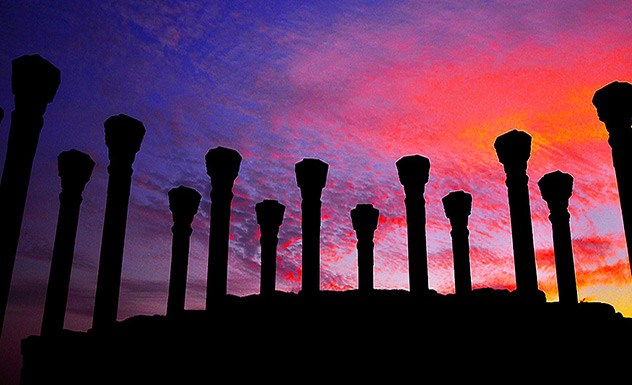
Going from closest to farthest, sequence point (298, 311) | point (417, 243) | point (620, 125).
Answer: point (298, 311), point (620, 125), point (417, 243)

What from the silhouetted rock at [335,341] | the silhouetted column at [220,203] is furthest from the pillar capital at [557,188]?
the silhouetted column at [220,203]

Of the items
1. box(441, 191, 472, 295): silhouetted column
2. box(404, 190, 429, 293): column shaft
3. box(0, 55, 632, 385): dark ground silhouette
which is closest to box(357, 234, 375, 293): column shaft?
box(441, 191, 472, 295): silhouetted column

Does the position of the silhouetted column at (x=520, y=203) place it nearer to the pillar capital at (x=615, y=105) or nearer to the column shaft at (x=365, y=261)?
the pillar capital at (x=615, y=105)

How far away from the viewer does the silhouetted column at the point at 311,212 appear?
23.2 m

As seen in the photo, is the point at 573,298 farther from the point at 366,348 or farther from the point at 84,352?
the point at 84,352

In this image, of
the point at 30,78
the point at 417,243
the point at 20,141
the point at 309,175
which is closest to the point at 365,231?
the point at 417,243

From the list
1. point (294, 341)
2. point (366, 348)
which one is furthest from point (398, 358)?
point (294, 341)

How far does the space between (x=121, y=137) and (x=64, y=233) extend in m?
4.73

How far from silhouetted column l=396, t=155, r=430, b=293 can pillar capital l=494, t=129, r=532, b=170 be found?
11.0 feet

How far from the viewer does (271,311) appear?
51.4 feet

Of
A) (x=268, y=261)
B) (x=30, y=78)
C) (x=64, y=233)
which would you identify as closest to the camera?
(x=30, y=78)

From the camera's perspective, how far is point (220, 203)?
76.9 ft

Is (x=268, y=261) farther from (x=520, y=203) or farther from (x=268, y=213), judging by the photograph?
(x=520, y=203)

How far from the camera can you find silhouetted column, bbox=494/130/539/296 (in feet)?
71.8
